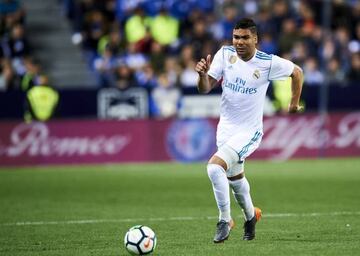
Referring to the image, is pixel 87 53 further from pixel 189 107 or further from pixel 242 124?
pixel 242 124

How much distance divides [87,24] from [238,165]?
1580cm

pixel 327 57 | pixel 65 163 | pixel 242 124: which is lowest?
pixel 65 163

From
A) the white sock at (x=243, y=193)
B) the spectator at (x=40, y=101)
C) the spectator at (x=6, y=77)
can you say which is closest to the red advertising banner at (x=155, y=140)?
the spectator at (x=40, y=101)

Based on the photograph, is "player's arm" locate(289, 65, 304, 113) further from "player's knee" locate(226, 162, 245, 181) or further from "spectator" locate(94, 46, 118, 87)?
"spectator" locate(94, 46, 118, 87)

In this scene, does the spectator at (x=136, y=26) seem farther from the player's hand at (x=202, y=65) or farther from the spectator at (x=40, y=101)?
the player's hand at (x=202, y=65)

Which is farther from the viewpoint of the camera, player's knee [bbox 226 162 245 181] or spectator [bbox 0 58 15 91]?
spectator [bbox 0 58 15 91]

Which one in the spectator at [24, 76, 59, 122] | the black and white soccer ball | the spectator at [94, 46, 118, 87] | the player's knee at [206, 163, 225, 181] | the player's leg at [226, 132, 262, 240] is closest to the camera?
the black and white soccer ball

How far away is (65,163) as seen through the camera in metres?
21.6

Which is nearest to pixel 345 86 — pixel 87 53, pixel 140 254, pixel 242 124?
pixel 87 53

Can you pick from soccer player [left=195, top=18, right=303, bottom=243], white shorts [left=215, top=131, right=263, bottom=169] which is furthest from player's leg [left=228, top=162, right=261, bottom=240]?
white shorts [left=215, top=131, right=263, bottom=169]

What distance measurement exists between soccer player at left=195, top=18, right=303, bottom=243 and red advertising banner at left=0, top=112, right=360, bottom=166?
37.5 feet

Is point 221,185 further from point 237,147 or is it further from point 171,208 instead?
point 171,208

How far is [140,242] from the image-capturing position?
8.84m

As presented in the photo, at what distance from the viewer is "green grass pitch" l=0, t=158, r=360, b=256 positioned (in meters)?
9.70
